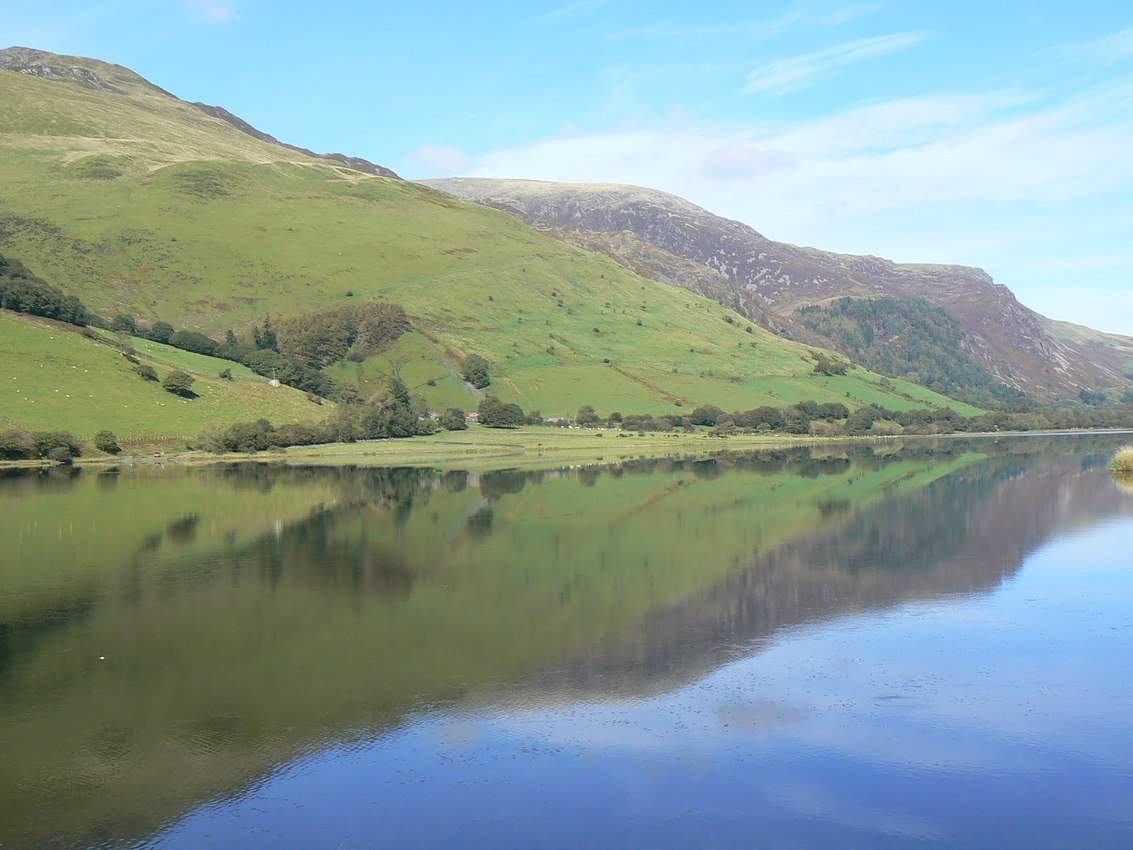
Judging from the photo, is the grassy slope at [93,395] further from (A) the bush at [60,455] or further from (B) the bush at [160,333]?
(B) the bush at [160,333]

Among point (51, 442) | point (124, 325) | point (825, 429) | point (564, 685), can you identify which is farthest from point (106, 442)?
point (825, 429)

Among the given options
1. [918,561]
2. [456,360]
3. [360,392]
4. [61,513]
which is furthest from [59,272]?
[918,561]

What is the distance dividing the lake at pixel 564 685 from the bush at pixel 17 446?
169ft

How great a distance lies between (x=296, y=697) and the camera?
24.5 m

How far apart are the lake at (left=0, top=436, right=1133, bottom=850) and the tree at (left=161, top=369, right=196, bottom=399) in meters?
69.5

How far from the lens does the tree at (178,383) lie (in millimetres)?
120375

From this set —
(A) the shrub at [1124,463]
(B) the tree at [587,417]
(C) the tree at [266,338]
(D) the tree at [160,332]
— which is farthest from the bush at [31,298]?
(A) the shrub at [1124,463]

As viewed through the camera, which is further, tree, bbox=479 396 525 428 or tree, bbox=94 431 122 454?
tree, bbox=479 396 525 428

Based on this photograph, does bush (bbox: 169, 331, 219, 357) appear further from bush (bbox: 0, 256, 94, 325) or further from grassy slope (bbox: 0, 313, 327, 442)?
grassy slope (bbox: 0, 313, 327, 442)

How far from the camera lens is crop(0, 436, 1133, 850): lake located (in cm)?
1786

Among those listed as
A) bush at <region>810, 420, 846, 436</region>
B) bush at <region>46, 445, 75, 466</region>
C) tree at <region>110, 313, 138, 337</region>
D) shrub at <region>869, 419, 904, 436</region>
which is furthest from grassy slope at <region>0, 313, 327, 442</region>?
shrub at <region>869, 419, 904, 436</region>

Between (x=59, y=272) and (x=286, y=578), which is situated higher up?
(x=59, y=272)

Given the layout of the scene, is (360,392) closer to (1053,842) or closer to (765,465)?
(765,465)

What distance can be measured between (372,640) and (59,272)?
177113 millimetres
